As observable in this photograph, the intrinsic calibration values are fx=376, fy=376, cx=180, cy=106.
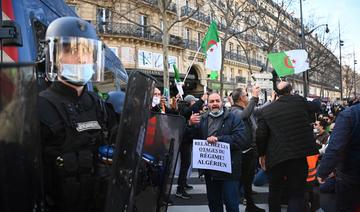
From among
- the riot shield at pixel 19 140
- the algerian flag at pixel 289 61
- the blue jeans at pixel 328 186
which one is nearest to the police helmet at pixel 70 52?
the riot shield at pixel 19 140

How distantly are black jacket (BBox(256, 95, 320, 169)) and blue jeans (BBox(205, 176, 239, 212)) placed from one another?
0.50 metres

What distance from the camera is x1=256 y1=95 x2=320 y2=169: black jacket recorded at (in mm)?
4219

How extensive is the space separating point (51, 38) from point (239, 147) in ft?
10.0

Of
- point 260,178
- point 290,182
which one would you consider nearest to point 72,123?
point 290,182

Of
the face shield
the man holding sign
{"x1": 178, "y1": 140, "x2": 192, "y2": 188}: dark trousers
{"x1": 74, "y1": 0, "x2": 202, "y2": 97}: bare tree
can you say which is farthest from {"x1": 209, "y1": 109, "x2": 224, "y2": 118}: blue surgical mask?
{"x1": 74, "y1": 0, "x2": 202, "y2": 97}: bare tree

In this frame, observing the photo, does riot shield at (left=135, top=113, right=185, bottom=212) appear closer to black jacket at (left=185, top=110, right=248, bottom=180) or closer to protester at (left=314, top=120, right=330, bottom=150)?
black jacket at (left=185, top=110, right=248, bottom=180)

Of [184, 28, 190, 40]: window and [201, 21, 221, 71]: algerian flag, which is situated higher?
[184, 28, 190, 40]: window

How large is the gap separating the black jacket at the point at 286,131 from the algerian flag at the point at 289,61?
279 inches

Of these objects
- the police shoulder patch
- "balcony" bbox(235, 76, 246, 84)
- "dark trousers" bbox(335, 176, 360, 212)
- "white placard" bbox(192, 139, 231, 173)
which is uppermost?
"balcony" bbox(235, 76, 246, 84)

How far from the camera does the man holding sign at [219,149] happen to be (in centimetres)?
430

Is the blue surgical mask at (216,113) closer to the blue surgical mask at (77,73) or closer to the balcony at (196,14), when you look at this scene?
the blue surgical mask at (77,73)

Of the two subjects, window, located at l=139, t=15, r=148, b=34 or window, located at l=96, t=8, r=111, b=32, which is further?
window, located at l=139, t=15, r=148, b=34

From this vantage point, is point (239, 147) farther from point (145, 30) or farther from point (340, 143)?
point (145, 30)

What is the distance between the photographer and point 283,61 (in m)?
11.5
